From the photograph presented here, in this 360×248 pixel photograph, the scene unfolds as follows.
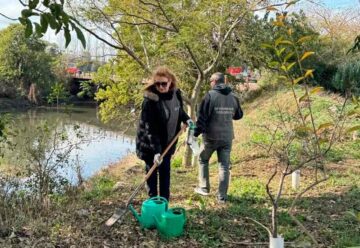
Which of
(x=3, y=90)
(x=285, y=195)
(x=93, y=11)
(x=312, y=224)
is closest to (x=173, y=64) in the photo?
(x=93, y=11)

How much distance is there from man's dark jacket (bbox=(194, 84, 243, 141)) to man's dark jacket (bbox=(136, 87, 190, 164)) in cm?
69

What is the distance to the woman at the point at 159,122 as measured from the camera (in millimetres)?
4918

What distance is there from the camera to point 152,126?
16.3ft

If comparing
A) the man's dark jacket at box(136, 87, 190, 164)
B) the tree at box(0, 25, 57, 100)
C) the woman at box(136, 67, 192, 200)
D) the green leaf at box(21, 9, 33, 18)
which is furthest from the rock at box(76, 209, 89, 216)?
the tree at box(0, 25, 57, 100)

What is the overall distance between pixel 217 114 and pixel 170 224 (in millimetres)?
1913

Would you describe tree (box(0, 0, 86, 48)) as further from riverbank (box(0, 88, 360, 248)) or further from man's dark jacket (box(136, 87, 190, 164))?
man's dark jacket (box(136, 87, 190, 164))

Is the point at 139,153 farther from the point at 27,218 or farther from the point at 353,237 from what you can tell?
the point at 353,237

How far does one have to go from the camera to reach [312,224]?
4902mm

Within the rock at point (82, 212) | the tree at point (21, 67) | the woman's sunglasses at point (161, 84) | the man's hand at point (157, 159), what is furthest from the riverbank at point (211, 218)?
the tree at point (21, 67)

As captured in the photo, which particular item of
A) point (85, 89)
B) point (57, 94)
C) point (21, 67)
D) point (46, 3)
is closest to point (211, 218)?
point (57, 94)

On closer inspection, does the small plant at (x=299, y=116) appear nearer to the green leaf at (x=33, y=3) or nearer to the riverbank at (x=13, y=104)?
the green leaf at (x=33, y=3)

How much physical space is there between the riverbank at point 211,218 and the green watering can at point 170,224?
3.1 inches

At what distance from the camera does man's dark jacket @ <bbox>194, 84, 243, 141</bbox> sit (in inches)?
224

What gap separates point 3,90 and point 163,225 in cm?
3989
